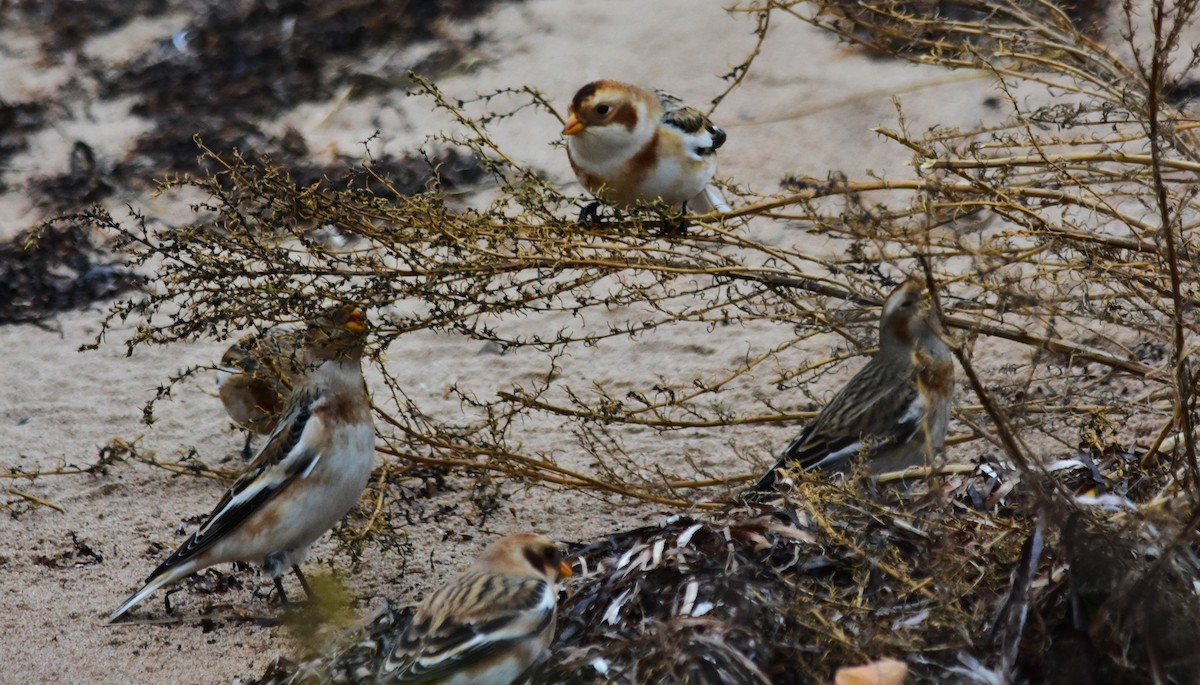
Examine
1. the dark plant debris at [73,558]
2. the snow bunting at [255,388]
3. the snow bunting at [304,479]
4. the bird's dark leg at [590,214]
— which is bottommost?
the dark plant debris at [73,558]

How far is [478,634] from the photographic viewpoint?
11.9 feet

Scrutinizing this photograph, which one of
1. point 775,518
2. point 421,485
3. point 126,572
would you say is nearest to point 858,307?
point 775,518

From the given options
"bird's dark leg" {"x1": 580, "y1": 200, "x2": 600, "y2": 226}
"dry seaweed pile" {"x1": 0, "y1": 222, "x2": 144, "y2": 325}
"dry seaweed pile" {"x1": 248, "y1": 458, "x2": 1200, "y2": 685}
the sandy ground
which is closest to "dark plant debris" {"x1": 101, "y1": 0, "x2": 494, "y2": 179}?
the sandy ground

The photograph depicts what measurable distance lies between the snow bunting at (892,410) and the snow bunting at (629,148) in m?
1.03

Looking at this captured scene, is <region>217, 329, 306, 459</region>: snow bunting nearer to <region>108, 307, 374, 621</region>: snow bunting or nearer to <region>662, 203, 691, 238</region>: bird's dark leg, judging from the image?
<region>108, 307, 374, 621</region>: snow bunting

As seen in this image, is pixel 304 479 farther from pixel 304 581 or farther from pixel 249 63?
pixel 249 63

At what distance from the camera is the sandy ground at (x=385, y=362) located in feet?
15.8

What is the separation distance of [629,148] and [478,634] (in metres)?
2.28

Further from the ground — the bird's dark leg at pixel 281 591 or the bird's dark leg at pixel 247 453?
the bird's dark leg at pixel 281 591

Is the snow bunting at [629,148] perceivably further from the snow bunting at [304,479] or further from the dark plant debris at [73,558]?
the dark plant debris at [73,558]

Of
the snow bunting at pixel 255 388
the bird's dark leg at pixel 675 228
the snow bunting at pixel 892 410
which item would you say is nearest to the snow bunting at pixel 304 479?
the snow bunting at pixel 255 388

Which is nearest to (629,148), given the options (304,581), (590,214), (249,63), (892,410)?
(590,214)

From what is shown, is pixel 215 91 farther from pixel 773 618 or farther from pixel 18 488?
pixel 773 618

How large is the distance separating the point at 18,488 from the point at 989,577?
397 cm
